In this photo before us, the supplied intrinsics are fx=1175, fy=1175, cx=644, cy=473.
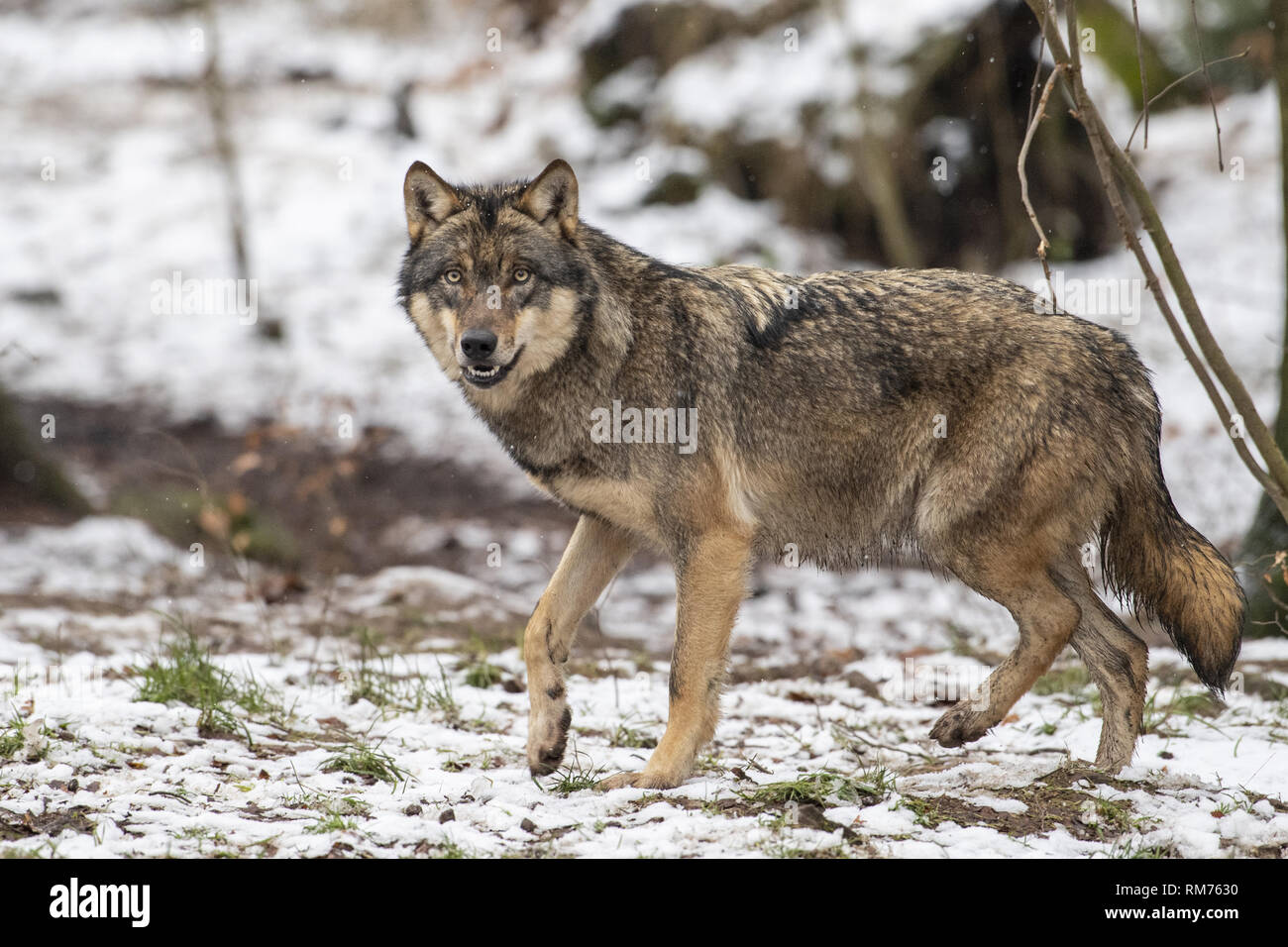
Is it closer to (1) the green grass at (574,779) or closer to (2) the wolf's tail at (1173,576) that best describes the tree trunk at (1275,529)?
(2) the wolf's tail at (1173,576)

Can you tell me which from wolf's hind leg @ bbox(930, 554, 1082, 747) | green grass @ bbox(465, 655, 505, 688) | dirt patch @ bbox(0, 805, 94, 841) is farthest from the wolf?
dirt patch @ bbox(0, 805, 94, 841)

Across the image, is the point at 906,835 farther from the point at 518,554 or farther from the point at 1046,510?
the point at 518,554

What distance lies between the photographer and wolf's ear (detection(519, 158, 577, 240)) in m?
4.70

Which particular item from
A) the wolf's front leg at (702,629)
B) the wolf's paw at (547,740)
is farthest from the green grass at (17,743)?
the wolf's front leg at (702,629)

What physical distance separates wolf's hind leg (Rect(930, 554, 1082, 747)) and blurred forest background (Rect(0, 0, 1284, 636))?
14.9 feet

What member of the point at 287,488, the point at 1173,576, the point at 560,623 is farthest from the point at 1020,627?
the point at 287,488

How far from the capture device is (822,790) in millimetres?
4074

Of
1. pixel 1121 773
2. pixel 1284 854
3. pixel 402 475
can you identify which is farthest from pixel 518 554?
pixel 1284 854

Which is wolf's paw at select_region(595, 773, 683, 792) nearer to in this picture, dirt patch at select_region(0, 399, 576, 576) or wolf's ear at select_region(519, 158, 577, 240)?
wolf's ear at select_region(519, 158, 577, 240)

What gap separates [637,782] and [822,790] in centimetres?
71

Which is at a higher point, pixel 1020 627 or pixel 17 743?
pixel 1020 627

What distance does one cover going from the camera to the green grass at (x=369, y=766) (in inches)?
169

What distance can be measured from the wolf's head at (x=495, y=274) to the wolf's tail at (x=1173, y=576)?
2394mm

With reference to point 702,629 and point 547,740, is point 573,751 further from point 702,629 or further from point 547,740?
point 702,629
